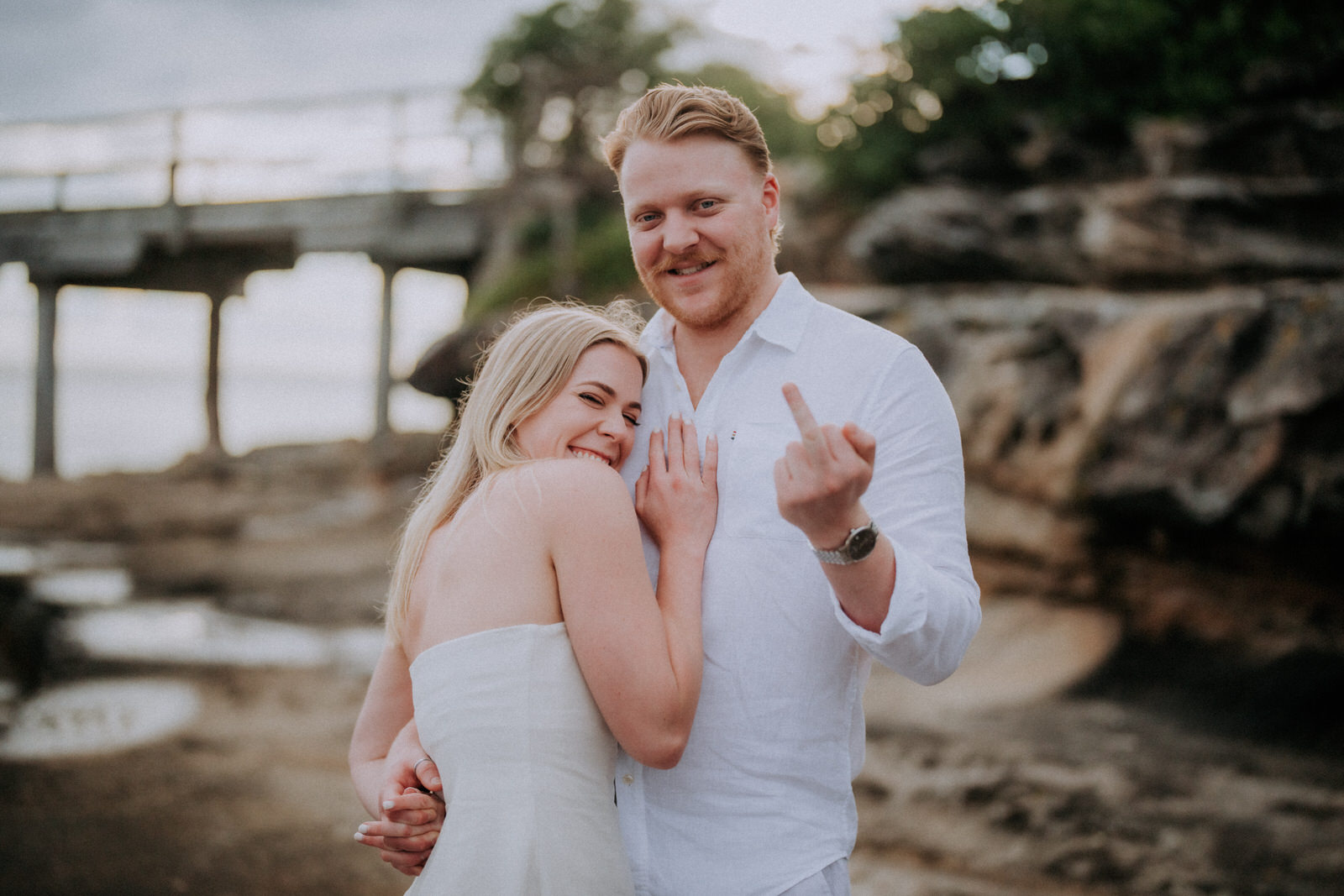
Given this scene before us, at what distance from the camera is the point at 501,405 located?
2.03 meters

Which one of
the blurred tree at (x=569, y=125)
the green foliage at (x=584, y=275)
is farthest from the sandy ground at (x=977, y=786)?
the blurred tree at (x=569, y=125)

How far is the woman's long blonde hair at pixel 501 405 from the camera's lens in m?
2.01

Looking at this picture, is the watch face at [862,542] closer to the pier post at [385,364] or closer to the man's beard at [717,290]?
the man's beard at [717,290]

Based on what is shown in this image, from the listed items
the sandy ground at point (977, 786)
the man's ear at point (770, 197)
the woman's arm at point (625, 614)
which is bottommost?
the sandy ground at point (977, 786)

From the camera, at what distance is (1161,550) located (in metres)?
7.30

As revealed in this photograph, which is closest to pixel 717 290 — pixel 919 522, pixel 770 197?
pixel 770 197

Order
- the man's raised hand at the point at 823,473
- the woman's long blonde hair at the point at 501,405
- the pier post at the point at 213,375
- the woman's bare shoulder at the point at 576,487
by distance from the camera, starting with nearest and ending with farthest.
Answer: the man's raised hand at the point at 823,473
the woman's bare shoulder at the point at 576,487
the woman's long blonde hair at the point at 501,405
the pier post at the point at 213,375

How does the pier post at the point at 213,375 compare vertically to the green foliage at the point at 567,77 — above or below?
below

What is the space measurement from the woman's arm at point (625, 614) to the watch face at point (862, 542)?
0.37 m

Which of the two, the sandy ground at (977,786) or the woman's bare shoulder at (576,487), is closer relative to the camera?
the woman's bare shoulder at (576,487)

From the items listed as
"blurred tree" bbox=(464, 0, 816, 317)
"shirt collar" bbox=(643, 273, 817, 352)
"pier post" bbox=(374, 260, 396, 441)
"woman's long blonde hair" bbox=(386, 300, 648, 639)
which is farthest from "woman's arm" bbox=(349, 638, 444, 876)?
"pier post" bbox=(374, 260, 396, 441)

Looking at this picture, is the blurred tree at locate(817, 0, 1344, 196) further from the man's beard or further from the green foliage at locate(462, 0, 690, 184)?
the man's beard

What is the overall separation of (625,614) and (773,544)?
0.37 metres

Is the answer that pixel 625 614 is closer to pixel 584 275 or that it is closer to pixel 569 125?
pixel 584 275
